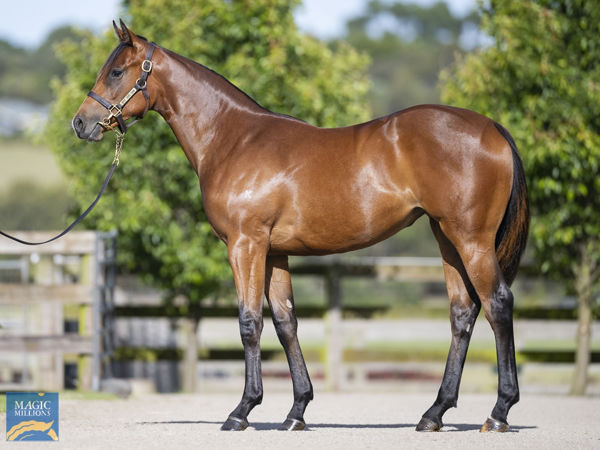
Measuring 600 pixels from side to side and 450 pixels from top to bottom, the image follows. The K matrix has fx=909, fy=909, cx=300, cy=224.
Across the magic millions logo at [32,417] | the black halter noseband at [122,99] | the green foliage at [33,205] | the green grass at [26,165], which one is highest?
the green grass at [26,165]

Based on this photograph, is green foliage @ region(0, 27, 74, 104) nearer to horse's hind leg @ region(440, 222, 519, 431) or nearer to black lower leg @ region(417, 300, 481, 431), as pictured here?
black lower leg @ region(417, 300, 481, 431)

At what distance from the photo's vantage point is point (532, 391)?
1228 centimetres

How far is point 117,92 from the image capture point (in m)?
6.58

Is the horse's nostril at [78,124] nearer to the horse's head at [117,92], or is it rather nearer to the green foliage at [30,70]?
the horse's head at [117,92]

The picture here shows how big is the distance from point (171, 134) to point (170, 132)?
0.19 ft

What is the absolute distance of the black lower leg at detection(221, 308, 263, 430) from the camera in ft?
20.6

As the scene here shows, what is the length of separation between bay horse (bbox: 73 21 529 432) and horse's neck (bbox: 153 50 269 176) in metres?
0.01

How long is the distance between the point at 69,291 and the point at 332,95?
5.08 m

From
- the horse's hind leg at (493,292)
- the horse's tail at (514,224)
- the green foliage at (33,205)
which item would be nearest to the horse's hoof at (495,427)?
the horse's hind leg at (493,292)

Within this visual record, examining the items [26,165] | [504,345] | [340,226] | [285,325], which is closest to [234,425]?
[285,325]

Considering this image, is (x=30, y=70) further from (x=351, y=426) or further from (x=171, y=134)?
(x=351, y=426)

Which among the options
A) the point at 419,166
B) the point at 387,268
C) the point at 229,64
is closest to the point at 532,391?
the point at 387,268

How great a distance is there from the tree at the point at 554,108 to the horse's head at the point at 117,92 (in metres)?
5.32

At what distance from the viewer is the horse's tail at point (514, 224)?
621 cm
